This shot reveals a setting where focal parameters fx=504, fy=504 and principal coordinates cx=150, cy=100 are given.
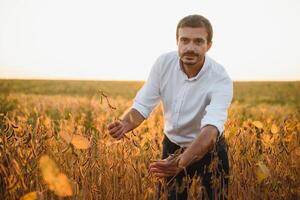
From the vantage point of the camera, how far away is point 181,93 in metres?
2.45

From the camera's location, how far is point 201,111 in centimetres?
244

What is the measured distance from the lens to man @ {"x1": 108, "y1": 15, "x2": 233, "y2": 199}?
2.27 meters

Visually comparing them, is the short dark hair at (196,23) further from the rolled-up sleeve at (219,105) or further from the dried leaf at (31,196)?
the dried leaf at (31,196)

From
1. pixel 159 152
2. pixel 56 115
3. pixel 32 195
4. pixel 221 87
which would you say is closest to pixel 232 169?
pixel 159 152

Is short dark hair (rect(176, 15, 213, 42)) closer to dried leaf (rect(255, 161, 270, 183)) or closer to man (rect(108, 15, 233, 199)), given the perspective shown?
man (rect(108, 15, 233, 199))

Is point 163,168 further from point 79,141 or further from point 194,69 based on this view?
point 194,69

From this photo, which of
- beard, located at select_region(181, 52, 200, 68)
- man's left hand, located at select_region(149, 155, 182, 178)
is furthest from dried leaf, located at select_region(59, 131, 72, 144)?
beard, located at select_region(181, 52, 200, 68)

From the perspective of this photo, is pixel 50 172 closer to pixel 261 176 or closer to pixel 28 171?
pixel 28 171

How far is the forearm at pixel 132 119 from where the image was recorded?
7.57 feet

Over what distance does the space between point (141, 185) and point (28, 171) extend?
0.70 m

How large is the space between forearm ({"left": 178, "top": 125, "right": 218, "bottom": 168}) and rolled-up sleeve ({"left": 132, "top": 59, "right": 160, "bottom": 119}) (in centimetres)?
49

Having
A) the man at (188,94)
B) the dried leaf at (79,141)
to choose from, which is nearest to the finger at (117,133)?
the man at (188,94)

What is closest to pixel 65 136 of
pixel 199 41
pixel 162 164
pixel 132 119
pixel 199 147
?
pixel 162 164

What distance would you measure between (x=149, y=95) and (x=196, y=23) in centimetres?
44
